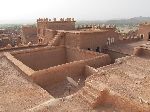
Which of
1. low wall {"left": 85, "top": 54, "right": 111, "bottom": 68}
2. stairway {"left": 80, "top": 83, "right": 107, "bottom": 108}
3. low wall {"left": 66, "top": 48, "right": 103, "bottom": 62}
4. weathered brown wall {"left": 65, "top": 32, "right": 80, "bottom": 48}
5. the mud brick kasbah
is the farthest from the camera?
weathered brown wall {"left": 65, "top": 32, "right": 80, "bottom": 48}

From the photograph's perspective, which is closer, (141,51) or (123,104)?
(123,104)

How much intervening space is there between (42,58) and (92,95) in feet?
33.0

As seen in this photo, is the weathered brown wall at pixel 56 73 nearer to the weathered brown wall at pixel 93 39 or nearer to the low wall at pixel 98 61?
the low wall at pixel 98 61

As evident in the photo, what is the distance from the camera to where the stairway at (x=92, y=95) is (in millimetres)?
7742

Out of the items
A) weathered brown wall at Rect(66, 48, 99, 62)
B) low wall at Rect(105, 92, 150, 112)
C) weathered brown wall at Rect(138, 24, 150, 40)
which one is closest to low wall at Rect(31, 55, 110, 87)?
weathered brown wall at Rect(66, 48, 99, 62)

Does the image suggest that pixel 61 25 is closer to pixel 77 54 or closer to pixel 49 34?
pixel 49 34

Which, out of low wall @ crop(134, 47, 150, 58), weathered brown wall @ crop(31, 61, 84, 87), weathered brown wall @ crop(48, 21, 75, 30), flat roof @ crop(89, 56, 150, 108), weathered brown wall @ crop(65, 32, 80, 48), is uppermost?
weathered brown wall @ crop(48, 21, 75, 30)

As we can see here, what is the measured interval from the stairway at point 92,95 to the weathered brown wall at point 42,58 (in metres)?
9.14

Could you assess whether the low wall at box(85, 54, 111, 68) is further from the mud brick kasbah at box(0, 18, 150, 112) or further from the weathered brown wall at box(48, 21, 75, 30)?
the weathered brown wall at box(48, 21, 75, 30)

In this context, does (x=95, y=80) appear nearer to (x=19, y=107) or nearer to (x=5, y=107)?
(x=19, y=107)

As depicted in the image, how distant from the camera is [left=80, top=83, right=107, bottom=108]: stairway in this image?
774 centimetres

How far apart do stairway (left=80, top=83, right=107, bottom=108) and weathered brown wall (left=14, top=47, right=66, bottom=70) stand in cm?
914

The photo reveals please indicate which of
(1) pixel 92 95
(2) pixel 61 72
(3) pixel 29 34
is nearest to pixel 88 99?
(1) pixel 92 95

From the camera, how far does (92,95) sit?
7977mm
